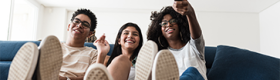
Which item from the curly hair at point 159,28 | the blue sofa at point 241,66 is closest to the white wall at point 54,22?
the blue sofa at point 241,66

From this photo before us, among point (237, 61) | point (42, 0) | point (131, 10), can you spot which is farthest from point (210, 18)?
point (42, 0)

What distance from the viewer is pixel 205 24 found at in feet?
17.9

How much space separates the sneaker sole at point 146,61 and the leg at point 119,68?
145mm

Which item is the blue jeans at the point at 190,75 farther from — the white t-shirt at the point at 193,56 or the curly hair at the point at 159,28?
the curly hair at the point at 159,28

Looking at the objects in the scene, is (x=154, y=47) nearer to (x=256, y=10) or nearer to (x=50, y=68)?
(x=50, y=68)

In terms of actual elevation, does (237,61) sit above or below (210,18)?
below

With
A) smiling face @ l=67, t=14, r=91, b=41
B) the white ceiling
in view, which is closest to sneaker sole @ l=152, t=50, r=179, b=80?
smiling face @ l=67, t=14, r=91, b=41

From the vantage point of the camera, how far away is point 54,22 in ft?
17.5

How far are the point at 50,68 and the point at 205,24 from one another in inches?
217

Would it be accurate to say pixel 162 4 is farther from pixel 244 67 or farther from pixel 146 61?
pixel 146 61

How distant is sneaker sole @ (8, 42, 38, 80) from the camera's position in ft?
1.77

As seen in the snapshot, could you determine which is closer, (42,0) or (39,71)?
(39,71)

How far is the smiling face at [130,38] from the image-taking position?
1.19 meters

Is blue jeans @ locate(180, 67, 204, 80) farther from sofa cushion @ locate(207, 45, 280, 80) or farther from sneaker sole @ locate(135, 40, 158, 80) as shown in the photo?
sofa cushion @ locate(207, 45, 280, 80)
